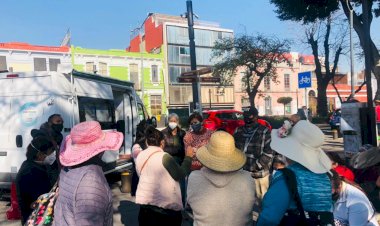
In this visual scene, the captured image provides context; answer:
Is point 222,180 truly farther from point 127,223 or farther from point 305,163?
point 127,223

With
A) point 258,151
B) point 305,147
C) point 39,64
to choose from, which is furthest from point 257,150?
point 39,64

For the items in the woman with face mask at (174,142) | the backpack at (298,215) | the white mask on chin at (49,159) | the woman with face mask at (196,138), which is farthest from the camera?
the woman with face mask at (174,142)

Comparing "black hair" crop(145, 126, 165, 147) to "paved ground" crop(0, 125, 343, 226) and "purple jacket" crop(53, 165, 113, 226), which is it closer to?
"purple jacket" crop(53, 165, 113, 226)

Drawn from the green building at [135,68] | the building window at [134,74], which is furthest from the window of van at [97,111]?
the building window at [134,74]

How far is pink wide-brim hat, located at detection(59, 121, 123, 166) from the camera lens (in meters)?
2.41

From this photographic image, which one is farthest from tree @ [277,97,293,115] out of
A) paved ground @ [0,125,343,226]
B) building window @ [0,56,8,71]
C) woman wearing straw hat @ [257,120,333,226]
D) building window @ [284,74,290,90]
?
woman wearing straw hat @ [257,120,333,226]

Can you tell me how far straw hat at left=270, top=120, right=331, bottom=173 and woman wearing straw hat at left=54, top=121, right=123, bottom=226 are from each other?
1.17 metres

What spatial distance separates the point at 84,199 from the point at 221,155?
0.99 meters

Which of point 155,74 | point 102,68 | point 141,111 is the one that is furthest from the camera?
point 155,74

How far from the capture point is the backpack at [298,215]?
2.10 metres

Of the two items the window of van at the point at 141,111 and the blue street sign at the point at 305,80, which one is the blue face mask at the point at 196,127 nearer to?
the window of van at the point at 141,111

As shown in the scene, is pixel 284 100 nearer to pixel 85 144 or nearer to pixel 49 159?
pixel 49 159

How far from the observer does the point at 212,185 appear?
2629mm

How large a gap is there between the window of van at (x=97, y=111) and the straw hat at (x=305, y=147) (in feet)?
18.7
